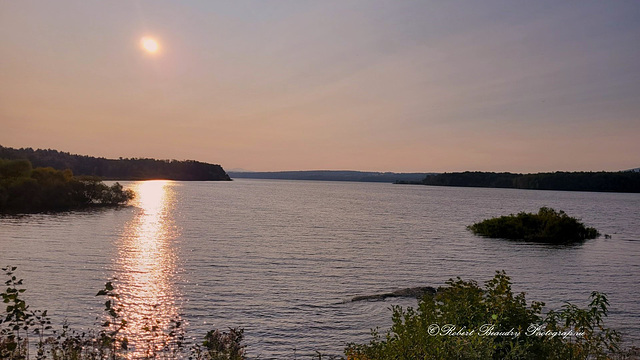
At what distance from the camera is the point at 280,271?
33312mm

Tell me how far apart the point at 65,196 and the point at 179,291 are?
3289 inches

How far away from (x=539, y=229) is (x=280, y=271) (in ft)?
148

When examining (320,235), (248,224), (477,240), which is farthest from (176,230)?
(477,240)

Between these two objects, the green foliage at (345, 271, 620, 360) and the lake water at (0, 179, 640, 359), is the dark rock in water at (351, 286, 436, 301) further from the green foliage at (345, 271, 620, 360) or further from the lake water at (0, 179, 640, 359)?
the green foliage at (345, 271, 620, 360)

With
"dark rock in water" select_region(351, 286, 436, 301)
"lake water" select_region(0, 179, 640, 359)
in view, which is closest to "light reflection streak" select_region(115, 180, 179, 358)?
"lake water" select_region(0, 179, 640, 359)

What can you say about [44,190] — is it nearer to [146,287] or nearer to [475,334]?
[146,287]

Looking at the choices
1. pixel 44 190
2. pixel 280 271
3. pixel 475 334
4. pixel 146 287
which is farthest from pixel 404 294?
pixel 44 190

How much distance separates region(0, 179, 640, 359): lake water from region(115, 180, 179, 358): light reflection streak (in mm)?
105

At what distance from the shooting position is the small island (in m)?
61.6

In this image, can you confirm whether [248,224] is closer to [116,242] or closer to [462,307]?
[116,242]

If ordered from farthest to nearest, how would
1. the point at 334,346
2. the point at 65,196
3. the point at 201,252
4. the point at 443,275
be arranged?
the point at 65,196 < the point at 201,252 < the point at 443,275 < the point at 334,346

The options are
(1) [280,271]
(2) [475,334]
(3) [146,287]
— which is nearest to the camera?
(2) [475,334]

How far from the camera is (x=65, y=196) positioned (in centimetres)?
9638

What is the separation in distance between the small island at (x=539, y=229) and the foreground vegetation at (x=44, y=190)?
260 feet
